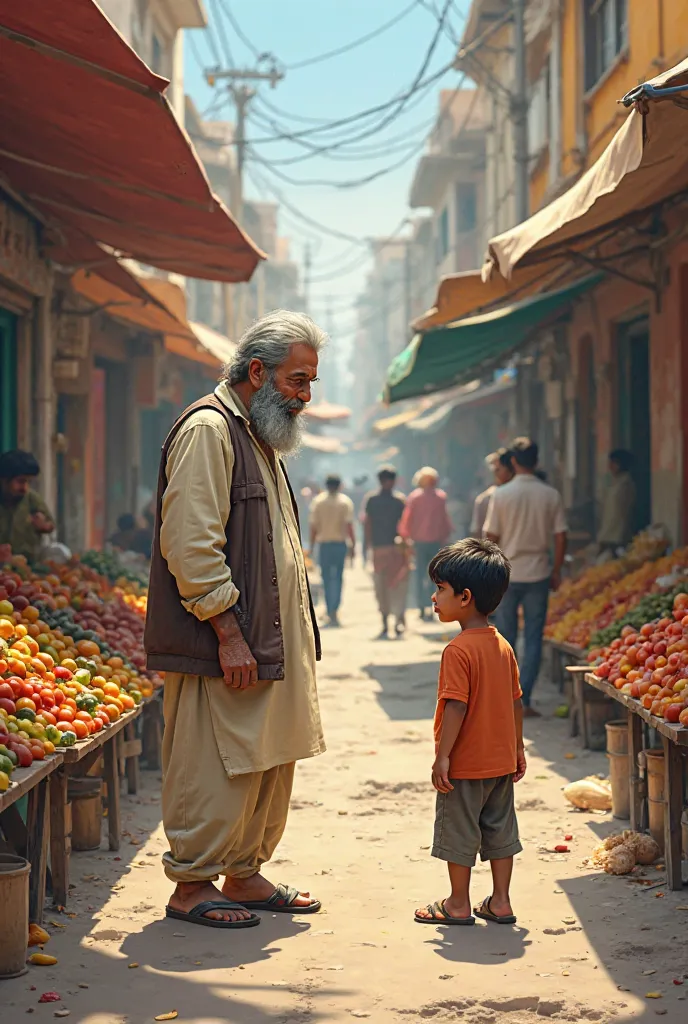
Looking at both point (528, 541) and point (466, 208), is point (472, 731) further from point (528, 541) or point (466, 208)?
point (466, 208)

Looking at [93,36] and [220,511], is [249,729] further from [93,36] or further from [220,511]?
[93,36]

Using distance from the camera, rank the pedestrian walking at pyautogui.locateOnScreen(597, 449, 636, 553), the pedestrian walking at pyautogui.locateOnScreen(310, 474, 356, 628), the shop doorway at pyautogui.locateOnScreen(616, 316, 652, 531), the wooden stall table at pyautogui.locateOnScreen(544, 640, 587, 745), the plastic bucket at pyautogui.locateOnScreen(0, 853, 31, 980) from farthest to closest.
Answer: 1. the pedestrian walking at pyautogui.locateOnScreen(310, 474, 356, 628)
2. the shop doorway at pyautogui.locateOnScreen(616, 316, 652, 531)
3. the pedestrian walking at pyautogui.locateOnScreen(597, 449, 636, 553)
4. the wooden stall table at pyautogui.locateOnScreen(544, 640, 587, 745)
5. the plastic bucket at pyautogui.locateOnScreen(0, 853, 31, 980)

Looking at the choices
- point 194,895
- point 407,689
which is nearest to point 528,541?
point 407,689

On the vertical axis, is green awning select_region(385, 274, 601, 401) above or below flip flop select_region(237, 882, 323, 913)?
above

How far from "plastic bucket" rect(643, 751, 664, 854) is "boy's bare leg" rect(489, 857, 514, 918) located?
3.92 feet

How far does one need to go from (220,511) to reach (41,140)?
3365mm

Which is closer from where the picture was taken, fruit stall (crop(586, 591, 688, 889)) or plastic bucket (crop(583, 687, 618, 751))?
fruit stall (crop(586, 591, 688, 889))

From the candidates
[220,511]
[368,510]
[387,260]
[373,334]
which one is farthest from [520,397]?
[373,334]

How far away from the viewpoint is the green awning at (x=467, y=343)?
461 inches

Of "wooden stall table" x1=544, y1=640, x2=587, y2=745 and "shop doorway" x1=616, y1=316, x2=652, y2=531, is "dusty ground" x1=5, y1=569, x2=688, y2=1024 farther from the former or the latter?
"shop doorway" x1=616, y1=316, x2=652, y2=531

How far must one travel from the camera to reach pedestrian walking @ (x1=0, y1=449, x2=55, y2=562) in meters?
7.94

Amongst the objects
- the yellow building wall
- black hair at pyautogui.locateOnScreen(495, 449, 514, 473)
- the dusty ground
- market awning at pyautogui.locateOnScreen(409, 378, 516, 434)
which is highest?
the yellow building wall

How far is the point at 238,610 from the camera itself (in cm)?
450

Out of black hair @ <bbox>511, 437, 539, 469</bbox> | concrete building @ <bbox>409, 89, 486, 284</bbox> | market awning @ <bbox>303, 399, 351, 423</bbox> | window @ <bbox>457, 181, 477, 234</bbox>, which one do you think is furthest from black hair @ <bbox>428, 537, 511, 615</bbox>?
window @ <bbox>457, 181, 477, 234</bbox>
